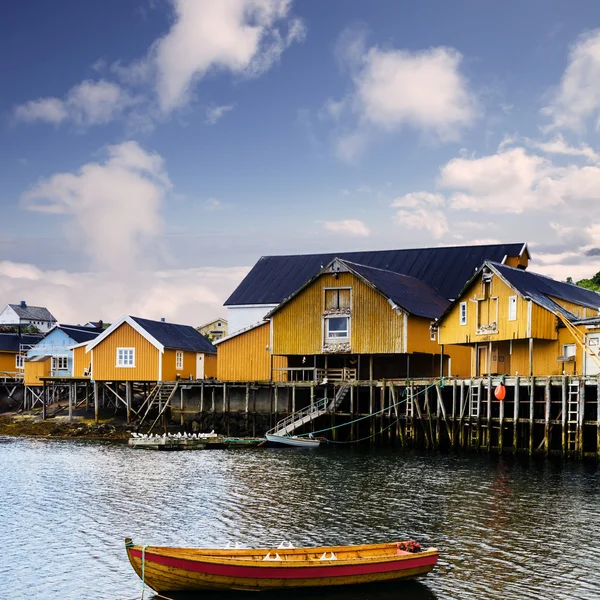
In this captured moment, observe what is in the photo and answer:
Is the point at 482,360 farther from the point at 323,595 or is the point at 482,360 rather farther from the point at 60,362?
the point at 60,362

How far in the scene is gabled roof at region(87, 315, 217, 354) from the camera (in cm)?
6050

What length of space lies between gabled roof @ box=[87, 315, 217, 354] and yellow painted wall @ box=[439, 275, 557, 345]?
20564 millimetres

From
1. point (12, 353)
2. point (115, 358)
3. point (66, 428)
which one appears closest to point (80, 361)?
point (115, 358)

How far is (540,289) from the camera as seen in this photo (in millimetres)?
47906

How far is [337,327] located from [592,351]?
54.6 ft

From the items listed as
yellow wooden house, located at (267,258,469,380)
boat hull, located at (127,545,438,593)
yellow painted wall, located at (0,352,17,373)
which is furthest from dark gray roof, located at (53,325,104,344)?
boat hull, located at (127,545,438,593)

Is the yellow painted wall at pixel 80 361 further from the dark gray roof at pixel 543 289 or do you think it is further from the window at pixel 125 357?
the dark gray roof at pixel 543 289

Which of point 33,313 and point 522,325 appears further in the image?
point 33,313

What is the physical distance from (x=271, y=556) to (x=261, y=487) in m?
13.4

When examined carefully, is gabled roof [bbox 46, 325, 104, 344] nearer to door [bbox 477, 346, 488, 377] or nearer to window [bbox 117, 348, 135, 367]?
window [bbox 117, 348, 135, 367]

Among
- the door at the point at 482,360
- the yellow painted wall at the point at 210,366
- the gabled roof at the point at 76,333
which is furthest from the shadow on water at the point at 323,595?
A: the gabled roof at the point at 76,333

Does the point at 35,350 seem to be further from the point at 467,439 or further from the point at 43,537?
the point at 43,537

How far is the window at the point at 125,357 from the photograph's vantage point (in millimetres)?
61188

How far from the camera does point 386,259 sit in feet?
233
